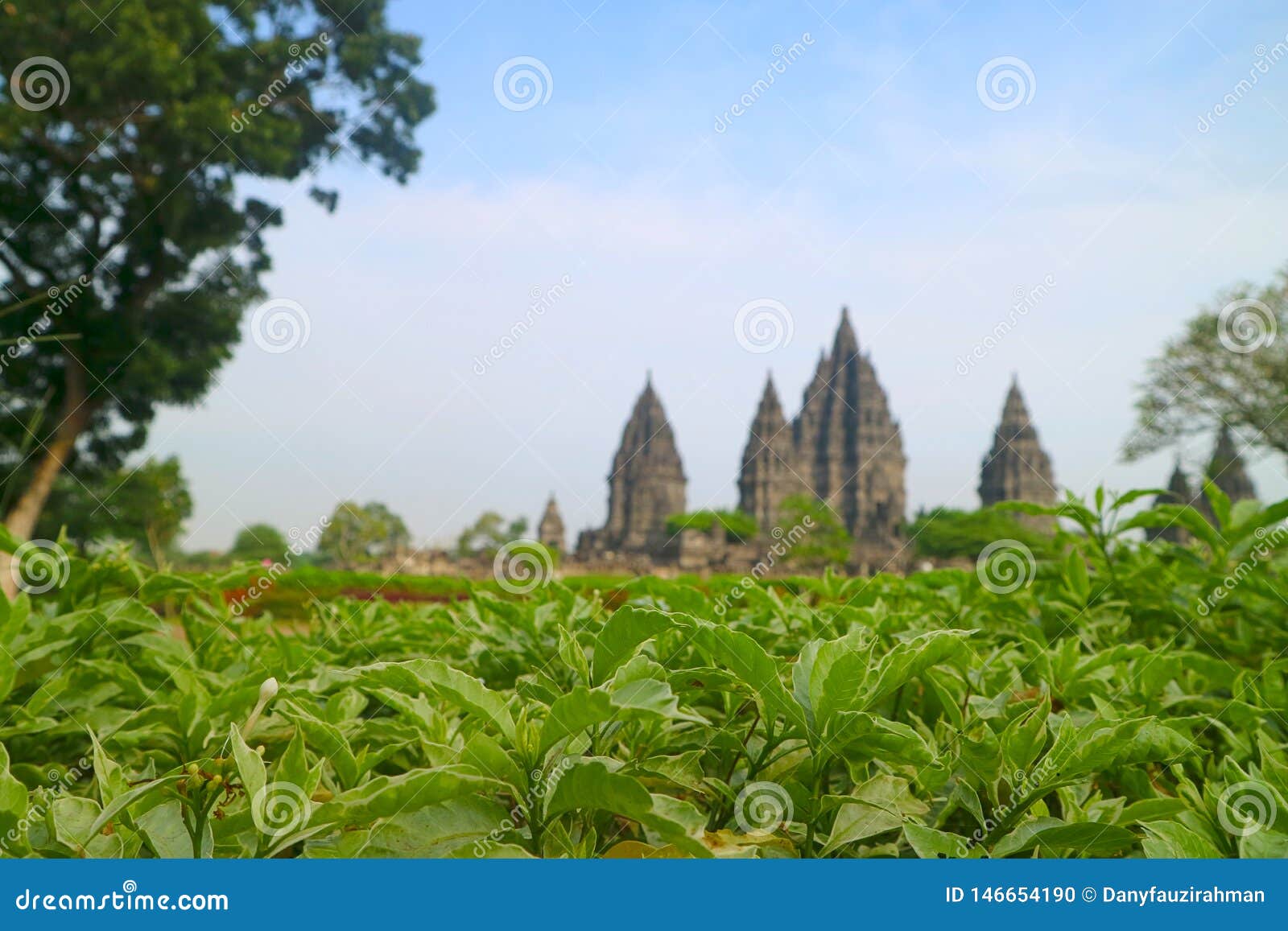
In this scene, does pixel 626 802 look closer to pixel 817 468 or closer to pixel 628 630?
pixel 628 630

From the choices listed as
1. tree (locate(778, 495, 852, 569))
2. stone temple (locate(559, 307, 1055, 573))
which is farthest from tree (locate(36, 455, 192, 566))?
stone temple (locate(559, 307, 1055, 573))

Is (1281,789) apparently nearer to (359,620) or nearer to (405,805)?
(405,805)

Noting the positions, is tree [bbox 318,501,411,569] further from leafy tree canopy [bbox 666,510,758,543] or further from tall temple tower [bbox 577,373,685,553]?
tall temple tower [bbox 577,373,685,553]

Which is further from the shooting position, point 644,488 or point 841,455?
point 644,488

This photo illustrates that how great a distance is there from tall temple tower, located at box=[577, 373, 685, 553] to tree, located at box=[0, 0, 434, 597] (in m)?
40.0

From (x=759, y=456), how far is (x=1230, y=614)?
174 ft

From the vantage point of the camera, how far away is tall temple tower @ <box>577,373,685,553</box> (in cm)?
5594

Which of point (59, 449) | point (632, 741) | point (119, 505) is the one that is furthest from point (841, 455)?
point (632, 741)

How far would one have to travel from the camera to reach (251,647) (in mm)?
1274

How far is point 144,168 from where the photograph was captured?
1371 cm

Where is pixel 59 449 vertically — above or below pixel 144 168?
below

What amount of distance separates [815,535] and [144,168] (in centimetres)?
3593

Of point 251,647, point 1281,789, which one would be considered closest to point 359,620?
point 251,647

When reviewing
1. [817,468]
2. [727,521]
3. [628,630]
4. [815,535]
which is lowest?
[628,630]
